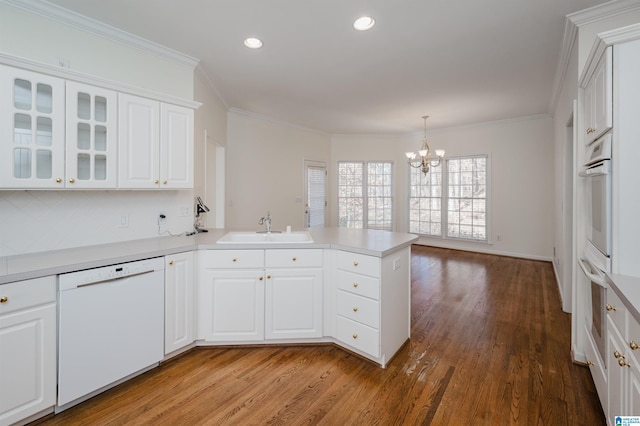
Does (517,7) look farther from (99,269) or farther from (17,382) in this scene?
(17,382)

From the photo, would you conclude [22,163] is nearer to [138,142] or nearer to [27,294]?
[138,142]

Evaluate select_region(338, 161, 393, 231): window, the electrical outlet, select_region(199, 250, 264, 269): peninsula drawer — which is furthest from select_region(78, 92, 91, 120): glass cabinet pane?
select_region(338, 161, 393, 231): window

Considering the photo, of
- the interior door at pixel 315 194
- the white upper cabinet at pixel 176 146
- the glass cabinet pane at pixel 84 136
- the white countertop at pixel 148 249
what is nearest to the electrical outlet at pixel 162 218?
the white countertop at pixel 148 249

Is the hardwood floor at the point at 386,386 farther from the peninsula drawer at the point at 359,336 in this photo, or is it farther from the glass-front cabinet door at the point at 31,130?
the glass-front cabinet door at the point at 31,130

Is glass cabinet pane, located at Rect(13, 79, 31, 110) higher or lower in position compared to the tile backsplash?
higher

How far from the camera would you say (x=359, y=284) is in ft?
7.57

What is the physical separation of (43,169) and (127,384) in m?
1.60

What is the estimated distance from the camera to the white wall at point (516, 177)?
548 centimetres

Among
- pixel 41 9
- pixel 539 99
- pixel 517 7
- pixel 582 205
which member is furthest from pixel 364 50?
pixel 539 99

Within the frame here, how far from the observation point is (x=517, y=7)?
225cm

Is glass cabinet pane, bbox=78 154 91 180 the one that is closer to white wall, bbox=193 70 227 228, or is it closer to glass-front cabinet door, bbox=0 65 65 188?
glass-front cabinet door, bbox=0 65 65 188

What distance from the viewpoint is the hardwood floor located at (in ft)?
5.72

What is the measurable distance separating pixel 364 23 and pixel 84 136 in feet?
7.85

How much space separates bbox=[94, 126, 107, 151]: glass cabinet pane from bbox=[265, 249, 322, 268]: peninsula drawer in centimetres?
151
